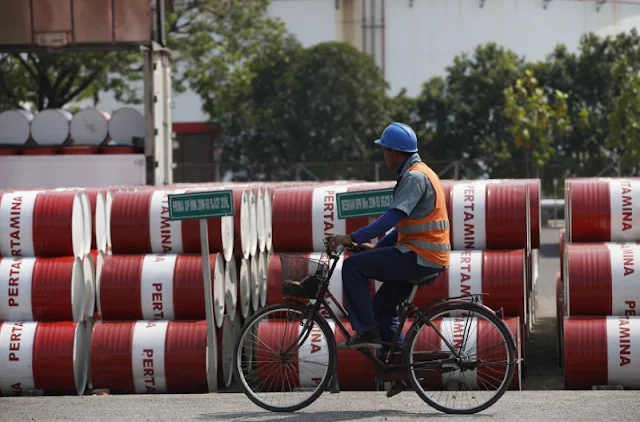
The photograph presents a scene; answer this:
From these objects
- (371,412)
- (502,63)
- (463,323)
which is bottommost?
(371,412)

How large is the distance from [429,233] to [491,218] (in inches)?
114

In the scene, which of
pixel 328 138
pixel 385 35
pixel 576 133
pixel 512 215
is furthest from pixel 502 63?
pixel 512 215

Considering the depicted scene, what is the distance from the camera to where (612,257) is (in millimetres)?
11047

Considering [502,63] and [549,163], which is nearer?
[549,163]

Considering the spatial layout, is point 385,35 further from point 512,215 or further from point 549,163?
point 512,215

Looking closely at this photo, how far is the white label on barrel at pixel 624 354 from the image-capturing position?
1074 centimetres

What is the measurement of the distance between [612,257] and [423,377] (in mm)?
2998

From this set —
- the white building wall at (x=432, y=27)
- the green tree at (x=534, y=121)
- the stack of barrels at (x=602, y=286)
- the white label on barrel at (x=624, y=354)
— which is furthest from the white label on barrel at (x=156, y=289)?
the white building wall at (x=432, y=27)

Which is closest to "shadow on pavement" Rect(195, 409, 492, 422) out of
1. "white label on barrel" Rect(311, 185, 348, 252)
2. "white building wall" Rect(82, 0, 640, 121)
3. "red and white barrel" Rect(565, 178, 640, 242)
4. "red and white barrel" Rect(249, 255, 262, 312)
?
"white label on barrel" Rect(311, 185, 348, 252)

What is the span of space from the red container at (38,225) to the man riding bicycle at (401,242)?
372 centimetres

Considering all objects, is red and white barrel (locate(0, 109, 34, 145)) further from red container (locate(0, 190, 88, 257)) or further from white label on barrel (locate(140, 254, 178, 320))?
white label on barrel (locate(140, 254, 178, 320))

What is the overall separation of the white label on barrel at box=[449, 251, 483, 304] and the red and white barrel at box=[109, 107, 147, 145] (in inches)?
412

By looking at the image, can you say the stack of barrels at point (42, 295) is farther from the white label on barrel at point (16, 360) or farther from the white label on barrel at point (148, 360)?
the white label on barrel at point (148, 360)

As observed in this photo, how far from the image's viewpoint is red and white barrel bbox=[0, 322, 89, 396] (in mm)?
11297
